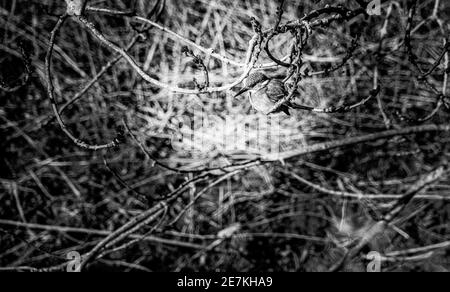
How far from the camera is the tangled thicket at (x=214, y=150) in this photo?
2385 mm

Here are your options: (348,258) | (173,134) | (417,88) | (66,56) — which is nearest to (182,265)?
(173,134)

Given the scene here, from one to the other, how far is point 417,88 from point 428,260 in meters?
1.16

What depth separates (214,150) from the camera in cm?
232

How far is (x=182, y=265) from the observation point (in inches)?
93.0

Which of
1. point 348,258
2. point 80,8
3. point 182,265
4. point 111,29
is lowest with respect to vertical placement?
point 182,265

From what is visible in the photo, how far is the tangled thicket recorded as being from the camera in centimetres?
238

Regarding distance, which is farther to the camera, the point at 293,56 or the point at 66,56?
the point at 66,56

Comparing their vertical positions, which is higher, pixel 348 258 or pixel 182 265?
pixel 348 258

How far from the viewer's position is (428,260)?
241 cm

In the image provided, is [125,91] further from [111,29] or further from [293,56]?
[293,56]

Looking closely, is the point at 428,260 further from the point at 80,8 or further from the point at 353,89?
the point at 80,8
